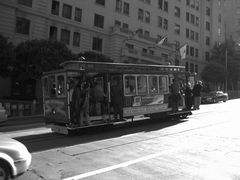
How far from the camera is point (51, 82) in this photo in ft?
38.9

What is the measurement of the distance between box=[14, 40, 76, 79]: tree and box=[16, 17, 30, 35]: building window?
5.20m

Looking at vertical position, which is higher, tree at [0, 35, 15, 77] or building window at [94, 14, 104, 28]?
building window at [94, 14, 104, 28]

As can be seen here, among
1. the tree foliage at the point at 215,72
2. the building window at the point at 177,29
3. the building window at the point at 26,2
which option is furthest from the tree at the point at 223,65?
the building window at the point at 26,2

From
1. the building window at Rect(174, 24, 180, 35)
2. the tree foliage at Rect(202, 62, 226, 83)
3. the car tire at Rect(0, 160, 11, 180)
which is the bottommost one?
the car tire at Rect(0, 160, 11, 180)

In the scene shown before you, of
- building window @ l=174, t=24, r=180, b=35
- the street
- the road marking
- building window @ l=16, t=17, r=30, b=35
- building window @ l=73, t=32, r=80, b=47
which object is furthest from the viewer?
building window @ l=174, t=24, r=180, b=35

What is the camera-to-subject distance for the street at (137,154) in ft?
20.4

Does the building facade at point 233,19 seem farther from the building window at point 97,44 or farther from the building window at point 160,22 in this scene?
the building window at point 97,44

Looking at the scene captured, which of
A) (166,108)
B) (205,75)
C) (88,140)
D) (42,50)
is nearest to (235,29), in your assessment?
(205,75)

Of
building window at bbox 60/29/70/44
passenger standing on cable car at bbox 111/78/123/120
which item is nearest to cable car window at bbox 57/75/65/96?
passenger standing on cable car at bbox 111/78/123/120

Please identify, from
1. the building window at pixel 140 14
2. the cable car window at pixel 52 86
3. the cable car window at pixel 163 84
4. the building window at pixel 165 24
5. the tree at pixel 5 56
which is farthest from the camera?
the building window at pixel 165 24

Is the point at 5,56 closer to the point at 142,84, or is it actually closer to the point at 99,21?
the point at 142,84

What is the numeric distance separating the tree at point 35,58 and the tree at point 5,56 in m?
1.46

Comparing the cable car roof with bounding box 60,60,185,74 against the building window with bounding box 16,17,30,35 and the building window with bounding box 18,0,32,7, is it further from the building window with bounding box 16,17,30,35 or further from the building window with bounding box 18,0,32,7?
the building window with bounding box 18,0,32,7

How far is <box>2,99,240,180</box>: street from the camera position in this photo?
20.4ft
